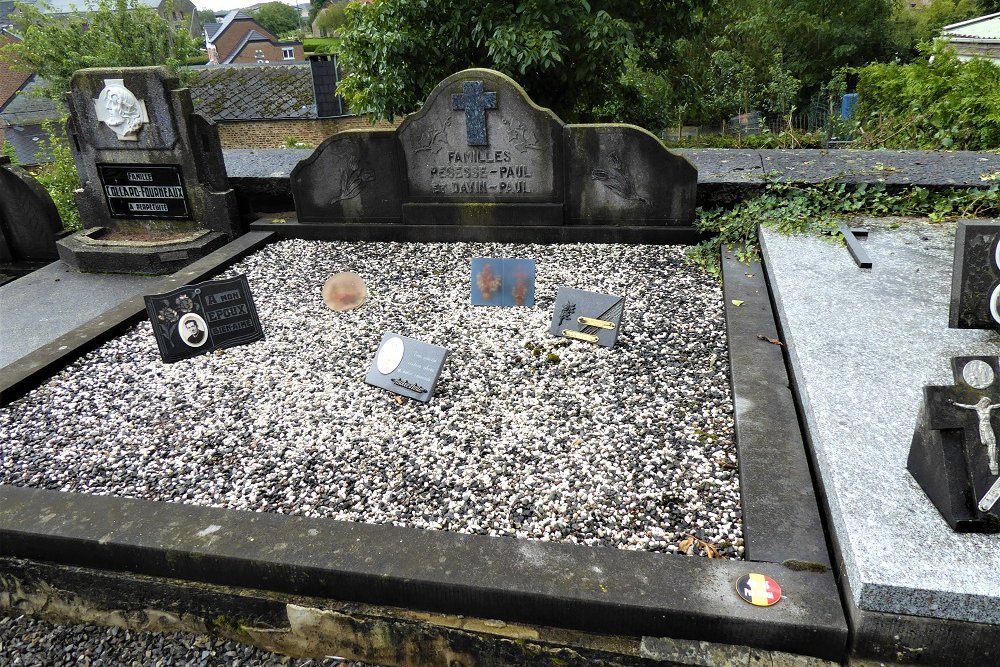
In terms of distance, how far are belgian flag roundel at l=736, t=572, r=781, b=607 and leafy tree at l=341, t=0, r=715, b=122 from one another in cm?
602

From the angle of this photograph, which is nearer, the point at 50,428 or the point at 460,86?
the point at 50,428

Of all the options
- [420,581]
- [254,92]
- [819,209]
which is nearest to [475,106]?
[819,209]

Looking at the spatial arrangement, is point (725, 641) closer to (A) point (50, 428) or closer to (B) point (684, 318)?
(B) point (684, 318)

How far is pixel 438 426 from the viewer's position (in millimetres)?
3281

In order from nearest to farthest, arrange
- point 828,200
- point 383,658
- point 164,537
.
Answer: point 383,658, point 164,537, point 828,200

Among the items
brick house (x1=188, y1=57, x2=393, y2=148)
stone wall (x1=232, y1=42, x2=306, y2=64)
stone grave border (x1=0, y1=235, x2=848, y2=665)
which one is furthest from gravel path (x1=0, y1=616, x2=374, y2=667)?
stone wall (x1=232, y1=42, x2=306, y2=64)

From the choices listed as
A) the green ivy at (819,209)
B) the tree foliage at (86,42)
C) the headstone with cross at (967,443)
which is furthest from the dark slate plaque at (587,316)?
the tree foliage at (86,42)

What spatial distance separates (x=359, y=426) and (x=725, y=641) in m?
1.91

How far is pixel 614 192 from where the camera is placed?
5.48 meters

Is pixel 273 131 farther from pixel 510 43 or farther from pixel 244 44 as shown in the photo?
pixel 244 44

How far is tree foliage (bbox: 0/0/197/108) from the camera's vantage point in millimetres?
15000

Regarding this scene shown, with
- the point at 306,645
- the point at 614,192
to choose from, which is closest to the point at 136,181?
the point at 614,192

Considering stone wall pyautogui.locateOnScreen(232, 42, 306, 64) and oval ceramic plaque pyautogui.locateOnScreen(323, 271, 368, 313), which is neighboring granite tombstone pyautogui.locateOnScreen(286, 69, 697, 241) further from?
→ stone wall pyautogui.locateOnScreen(232, 42, 306, 64)

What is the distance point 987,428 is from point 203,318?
3.85 m
